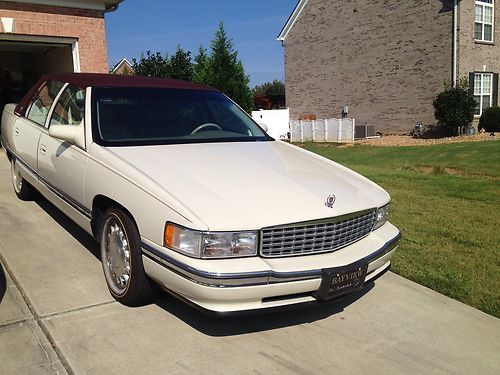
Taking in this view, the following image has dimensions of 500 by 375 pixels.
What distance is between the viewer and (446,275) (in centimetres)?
421

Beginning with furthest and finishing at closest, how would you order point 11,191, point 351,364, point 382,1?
1. point 382,1
2. point 11,191
3. point 351,364

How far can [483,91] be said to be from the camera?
72.6 ft

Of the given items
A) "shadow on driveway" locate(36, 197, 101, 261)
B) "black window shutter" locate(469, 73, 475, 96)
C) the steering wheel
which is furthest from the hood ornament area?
"black window shutter" locate(469, 73, 475, 96)

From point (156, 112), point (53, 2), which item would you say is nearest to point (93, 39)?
point (53, 2)

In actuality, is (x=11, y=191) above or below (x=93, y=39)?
below

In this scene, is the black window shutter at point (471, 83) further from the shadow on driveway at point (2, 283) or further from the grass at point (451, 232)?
the shadow on driveway at point (2, 283)

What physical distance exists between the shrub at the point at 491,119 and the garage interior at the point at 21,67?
1709 cm

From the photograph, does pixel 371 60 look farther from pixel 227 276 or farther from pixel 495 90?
pixel 227 276

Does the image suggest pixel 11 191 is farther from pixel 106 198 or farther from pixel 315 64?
pixel 315 64

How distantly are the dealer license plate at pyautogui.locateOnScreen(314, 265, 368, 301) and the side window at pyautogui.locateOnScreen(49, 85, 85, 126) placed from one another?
2.56 meters

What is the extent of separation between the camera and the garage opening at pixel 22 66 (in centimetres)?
1527

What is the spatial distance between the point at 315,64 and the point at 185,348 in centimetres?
2601

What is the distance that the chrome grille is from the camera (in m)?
2.94

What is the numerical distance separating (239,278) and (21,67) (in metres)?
19.2
